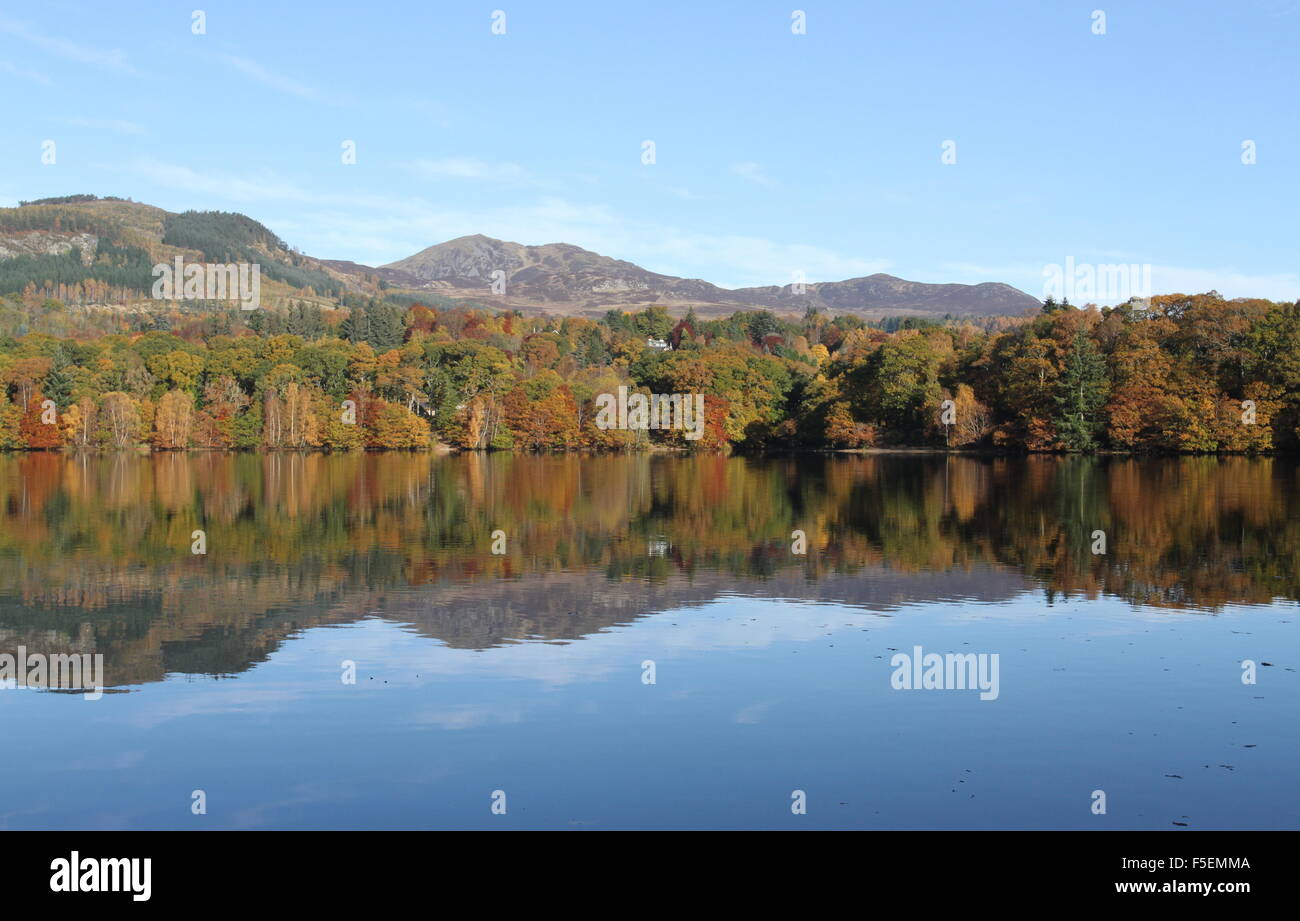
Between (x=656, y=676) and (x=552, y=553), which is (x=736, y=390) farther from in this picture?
(x=656, y=676)

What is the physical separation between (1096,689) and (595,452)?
82.9 metres

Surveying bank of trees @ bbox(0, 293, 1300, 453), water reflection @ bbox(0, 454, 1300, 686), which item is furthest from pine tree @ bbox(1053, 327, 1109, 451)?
water reflection @ bbox(0, 454, 1300, 686)

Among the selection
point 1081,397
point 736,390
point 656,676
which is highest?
point 736,390

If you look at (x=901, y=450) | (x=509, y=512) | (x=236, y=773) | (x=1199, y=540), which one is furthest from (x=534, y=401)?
(x=236, y=773)

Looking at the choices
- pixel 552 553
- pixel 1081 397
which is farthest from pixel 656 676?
pixel 1081 397

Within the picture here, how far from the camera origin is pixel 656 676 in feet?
42.4

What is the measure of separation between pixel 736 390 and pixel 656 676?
8992cm

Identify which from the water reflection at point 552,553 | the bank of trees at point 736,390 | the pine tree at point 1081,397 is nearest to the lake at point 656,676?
the water reflection at point 552,553

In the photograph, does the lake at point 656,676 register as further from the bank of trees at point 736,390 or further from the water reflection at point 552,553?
the bank of trees at point 736,390

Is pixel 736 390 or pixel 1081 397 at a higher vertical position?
pixel 736 390

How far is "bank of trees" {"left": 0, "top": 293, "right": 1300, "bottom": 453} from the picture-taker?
7200 centimetres

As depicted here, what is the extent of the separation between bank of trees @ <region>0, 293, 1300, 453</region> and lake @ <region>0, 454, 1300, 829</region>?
46.9 meters

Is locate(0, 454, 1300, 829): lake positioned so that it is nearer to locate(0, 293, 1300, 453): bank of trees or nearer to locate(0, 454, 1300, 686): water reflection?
locate(0, 454, 1300, 686): water reflection
